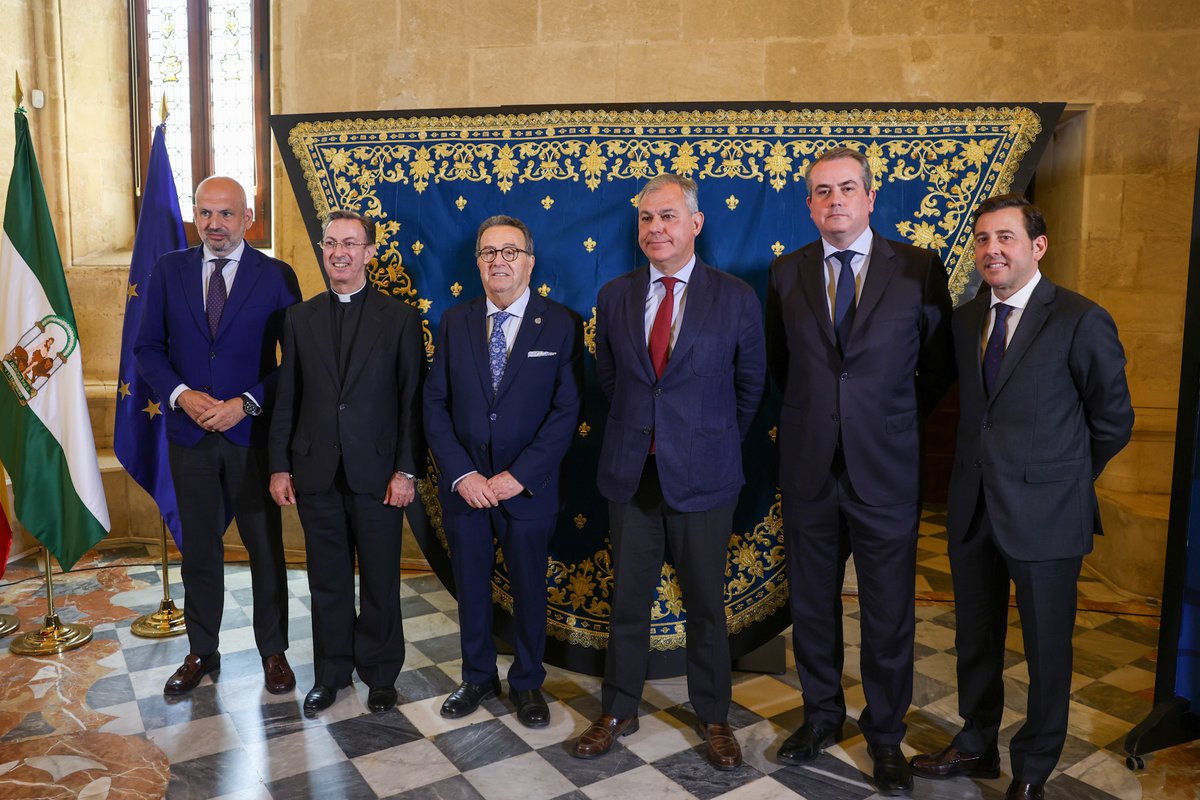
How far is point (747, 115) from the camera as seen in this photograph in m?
3.28

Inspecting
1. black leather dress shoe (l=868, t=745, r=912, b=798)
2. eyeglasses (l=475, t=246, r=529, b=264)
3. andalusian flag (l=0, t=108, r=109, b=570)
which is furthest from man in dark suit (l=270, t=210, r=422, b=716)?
black leather dress shoe (l=868, t=745, r=912, b=798)

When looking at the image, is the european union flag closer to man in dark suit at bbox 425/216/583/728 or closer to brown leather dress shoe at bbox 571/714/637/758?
man in dark suit at bbox 425/216/583/728

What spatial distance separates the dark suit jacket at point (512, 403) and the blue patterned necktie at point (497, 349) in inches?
1.0

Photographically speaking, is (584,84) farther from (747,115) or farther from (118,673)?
(118,673)

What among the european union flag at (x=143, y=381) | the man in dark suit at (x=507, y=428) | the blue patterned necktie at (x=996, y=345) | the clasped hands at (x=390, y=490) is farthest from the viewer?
the european union flag at (x=143, y=381)

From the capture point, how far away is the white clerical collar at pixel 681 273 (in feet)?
9.09

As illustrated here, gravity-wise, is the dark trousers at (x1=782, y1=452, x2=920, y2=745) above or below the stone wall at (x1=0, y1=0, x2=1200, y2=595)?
below

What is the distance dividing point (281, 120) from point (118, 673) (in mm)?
2292

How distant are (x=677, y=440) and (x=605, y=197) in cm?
116

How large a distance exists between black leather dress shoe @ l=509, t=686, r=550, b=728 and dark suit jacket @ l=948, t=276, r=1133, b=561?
159cm

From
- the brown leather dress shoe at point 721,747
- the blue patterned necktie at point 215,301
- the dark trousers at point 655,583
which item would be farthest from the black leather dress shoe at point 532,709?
the blue patterned necktie at point 215,301

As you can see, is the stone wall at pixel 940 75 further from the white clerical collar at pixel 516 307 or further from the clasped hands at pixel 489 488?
the clasped hands at pixel 489 488

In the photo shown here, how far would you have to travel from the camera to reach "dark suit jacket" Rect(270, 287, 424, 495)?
9.71ft

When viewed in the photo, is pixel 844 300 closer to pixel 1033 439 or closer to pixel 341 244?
pixel 1033 439
